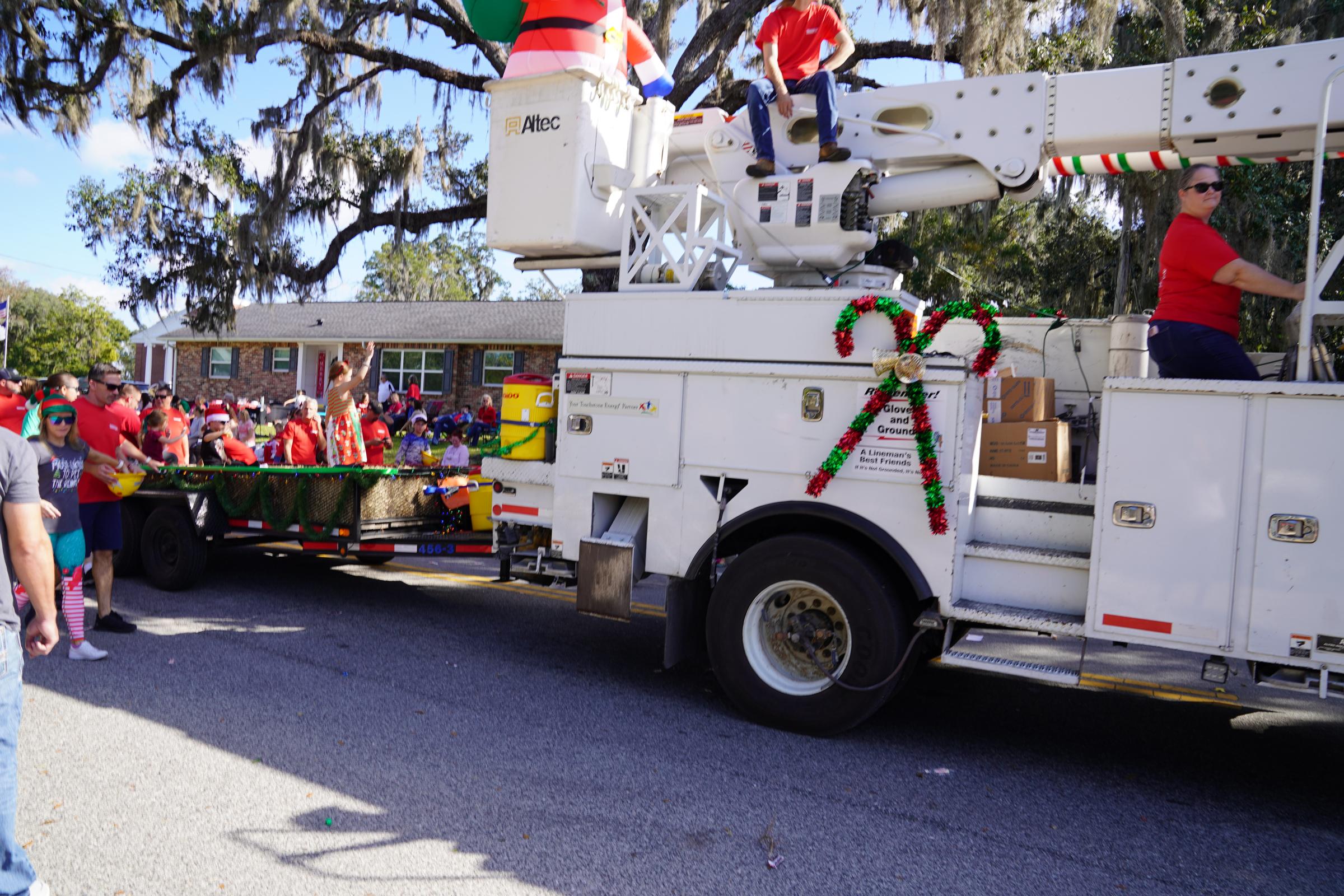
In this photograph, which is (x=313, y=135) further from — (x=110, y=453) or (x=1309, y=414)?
(x=1309, y=414)

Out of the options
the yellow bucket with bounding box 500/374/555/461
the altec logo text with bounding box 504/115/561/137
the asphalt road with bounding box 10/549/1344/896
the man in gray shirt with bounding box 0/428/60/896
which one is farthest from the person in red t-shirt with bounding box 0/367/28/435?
the man in gray shirt with bounding box 0/428/60/896

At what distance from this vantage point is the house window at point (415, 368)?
31.6 m

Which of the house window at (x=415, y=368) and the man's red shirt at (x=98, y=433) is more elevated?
the house window at (x=415, y=368)

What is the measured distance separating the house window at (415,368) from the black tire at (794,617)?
27.1 meters

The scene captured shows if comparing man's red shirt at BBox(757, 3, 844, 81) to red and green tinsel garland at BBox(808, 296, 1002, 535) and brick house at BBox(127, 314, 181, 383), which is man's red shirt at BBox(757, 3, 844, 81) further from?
brick house at BBox(127, 314, 181, 383)

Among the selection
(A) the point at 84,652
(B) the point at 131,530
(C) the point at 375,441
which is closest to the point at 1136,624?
(A) the point at 84,652

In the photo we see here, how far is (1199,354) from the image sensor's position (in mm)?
4816

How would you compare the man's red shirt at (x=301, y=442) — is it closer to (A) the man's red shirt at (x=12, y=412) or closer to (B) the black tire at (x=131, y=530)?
(B) the black tire at (x=131, y=530)

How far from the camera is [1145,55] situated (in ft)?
46.0

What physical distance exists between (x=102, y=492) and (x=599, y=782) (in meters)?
4.51

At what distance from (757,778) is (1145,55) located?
1329 cm

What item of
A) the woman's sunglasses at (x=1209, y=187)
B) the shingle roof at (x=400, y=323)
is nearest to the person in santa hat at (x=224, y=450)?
the woman's sunglasses at (x=1209, y=187)

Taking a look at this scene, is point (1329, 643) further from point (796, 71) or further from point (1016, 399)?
point (796, 71)

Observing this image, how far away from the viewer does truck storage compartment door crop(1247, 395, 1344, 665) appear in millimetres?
4258
